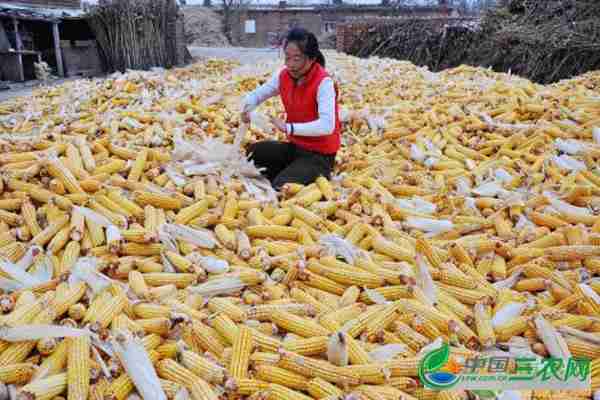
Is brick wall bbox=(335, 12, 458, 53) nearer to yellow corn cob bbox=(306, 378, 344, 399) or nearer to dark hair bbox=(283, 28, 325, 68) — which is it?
dark hair bbox=(283, 28, 325, 68)

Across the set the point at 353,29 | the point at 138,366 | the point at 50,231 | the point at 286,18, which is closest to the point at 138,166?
the point at 50,231

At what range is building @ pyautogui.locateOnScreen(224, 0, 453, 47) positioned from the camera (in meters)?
37.4

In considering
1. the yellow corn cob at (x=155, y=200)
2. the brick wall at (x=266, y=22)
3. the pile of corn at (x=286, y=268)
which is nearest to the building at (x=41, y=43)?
the pile of corn at (x=286, y=268)

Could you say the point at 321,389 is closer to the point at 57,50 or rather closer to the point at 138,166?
the point at 138,166

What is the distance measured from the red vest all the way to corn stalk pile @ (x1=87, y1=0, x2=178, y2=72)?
33.8ft

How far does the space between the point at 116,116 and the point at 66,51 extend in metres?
10.6

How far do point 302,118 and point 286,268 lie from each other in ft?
6.46

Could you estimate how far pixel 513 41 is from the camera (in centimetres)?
1295

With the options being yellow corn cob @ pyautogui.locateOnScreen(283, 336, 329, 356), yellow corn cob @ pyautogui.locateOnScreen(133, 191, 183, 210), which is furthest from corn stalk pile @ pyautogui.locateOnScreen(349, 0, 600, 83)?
yellow corn cob @ pyautogui.locateOnScreen(283, 336, 329, 356)

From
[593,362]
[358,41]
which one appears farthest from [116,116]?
[358,41]

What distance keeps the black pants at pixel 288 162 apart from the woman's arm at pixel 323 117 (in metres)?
0.34

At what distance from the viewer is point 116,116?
17.4ft

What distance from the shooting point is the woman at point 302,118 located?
384 cm

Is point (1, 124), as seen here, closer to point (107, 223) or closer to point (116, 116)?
point (116, 116)
